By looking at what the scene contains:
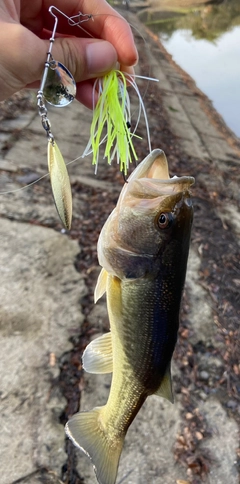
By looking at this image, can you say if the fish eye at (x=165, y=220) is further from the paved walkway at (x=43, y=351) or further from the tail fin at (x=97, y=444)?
the paved walkway at (x=43, y=351)

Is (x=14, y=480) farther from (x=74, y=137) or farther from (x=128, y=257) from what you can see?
(x=74, y=137)

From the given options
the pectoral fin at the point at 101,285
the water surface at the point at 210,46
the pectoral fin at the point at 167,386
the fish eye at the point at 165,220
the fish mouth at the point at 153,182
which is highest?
the fish mouth at the point at 153,182

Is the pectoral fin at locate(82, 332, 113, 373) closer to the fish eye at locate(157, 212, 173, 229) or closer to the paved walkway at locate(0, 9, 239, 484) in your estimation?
the fish eye at locate(157, 212, 173, 229)

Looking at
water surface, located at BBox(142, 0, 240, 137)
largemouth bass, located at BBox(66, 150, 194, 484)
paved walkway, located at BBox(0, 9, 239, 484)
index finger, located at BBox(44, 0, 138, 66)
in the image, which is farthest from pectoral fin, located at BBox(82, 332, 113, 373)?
water surface, located at BBox(142, 0, 240, 137)

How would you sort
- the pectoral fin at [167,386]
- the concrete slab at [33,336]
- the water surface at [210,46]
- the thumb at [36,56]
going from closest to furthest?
the thumb at [36,56]
the pectoral fin at [167,386]
the concrete slab at [33,336]
the water surface at [210,46]

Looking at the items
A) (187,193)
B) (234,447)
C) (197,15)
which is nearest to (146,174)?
(187,193)

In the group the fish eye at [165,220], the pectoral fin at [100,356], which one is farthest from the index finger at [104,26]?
the pectoral fin at [100,356]
